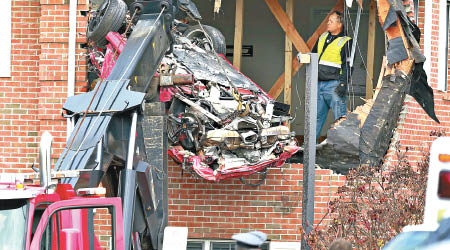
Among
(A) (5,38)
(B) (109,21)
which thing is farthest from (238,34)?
(B) (109,21)

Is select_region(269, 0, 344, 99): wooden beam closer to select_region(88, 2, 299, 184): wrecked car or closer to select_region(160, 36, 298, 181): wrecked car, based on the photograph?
select_region(88, 2, 299, 184): wrecked car

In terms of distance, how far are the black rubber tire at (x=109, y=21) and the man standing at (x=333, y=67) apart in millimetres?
3950

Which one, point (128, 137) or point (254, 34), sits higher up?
point (254, 34)

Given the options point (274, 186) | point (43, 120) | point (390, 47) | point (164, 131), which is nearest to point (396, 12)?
point (390, 47)

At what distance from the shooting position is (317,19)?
58.6ft

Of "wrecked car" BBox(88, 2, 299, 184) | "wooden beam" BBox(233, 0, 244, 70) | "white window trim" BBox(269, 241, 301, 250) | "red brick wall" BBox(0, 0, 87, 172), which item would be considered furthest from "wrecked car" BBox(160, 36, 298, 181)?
"wooden beam" BBox(233, 0, 244, 70)

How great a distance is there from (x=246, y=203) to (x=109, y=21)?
3675mm

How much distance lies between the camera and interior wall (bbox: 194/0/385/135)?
57.6ft

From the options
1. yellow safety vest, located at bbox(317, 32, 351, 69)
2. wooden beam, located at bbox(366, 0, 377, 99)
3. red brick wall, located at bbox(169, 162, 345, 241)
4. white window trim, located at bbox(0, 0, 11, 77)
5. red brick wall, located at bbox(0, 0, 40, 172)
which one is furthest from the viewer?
wooden beam, located at bbox(366, 0, 377, 99)

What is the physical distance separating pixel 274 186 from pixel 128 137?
Answer: 549cm

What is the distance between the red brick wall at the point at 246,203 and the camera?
1402 cm

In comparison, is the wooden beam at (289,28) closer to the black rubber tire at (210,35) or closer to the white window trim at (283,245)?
the black rubber tire at (210,35)

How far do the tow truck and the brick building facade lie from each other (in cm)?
588

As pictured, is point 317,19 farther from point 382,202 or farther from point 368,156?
point 382,202
